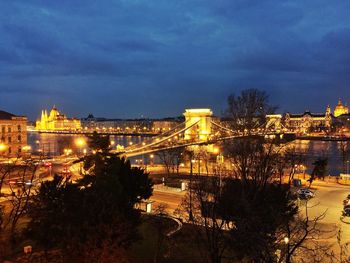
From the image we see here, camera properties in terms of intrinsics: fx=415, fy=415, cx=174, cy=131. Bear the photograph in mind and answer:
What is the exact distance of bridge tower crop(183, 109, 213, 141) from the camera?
7620 cm

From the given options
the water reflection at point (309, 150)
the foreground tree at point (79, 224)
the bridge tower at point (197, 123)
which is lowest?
the foreground tree at point (79, 224)

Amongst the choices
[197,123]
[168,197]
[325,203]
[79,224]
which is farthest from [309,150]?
[79,224]

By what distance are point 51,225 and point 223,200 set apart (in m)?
6.09

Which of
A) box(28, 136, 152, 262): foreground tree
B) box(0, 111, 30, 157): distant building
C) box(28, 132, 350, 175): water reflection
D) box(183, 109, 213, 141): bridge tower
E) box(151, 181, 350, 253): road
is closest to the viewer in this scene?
box(28, 136, 152, 262): foreground tree

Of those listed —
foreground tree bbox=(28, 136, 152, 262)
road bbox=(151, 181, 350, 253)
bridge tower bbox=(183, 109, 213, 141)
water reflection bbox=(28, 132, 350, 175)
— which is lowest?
road bbox=(151, 181, 350, 253)

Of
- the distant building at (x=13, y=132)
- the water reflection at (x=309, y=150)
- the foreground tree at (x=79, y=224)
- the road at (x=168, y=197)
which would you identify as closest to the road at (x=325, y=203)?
the road at (x=168, y=197)

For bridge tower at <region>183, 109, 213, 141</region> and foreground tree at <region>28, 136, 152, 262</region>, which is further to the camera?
bridge tower at <region>183, 109, 213, 141</region>

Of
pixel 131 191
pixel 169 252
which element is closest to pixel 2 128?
pixel 131 191

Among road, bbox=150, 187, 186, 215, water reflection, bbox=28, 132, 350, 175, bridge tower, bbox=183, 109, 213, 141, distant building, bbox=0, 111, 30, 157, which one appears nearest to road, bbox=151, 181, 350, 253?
road, bbox=150, 187, 186, 215

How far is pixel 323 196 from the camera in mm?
29359

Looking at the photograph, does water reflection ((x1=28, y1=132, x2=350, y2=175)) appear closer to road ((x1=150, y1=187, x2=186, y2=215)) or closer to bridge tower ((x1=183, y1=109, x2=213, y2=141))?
bridge tower ((x1=183, y1=109, x2=213, y2=141))

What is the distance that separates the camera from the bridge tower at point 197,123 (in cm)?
7620

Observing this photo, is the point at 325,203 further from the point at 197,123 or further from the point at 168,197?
the point at 197,123

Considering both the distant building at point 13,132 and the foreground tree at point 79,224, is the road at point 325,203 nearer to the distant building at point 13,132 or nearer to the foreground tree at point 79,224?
the foreground tree at point 79,224
